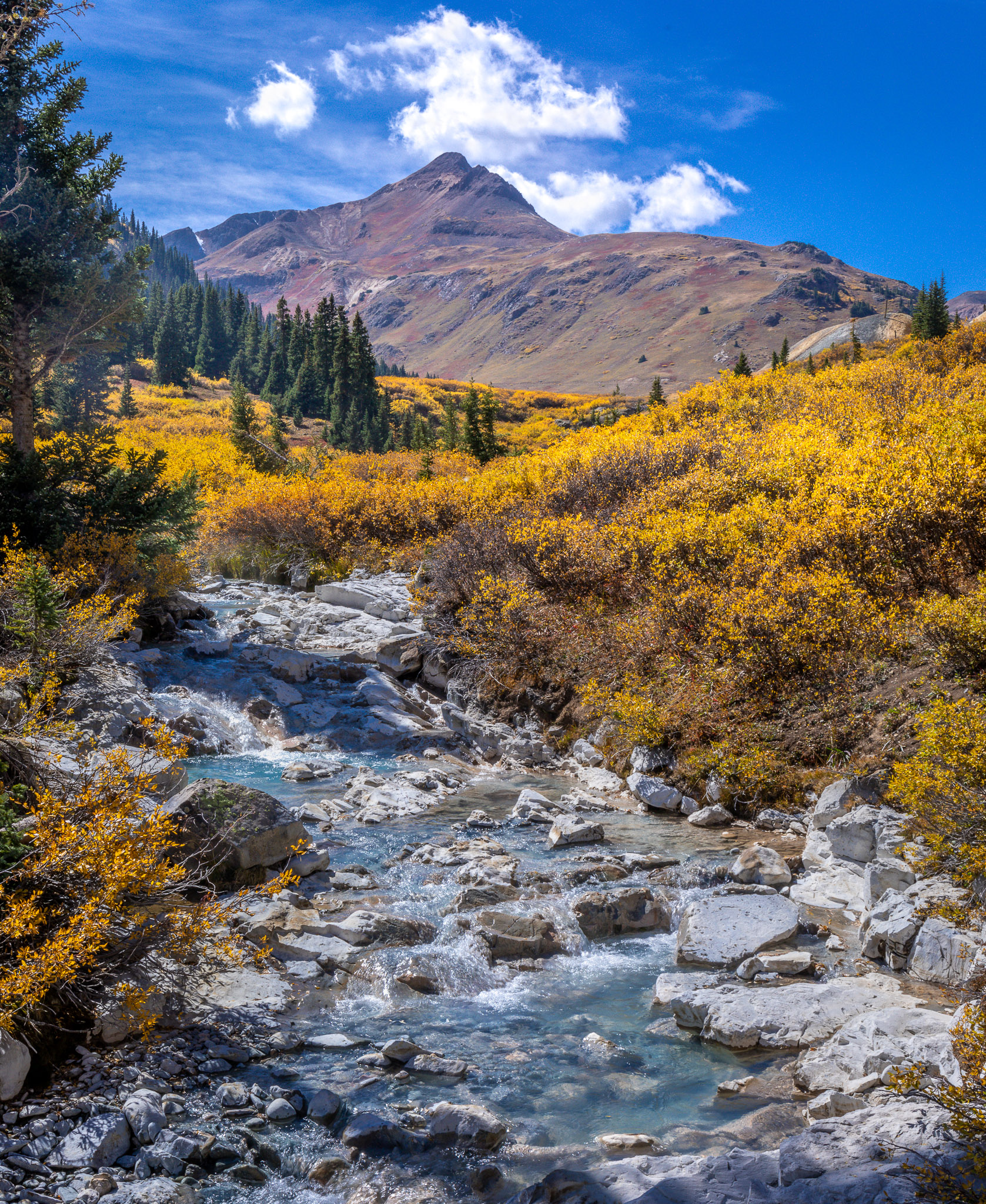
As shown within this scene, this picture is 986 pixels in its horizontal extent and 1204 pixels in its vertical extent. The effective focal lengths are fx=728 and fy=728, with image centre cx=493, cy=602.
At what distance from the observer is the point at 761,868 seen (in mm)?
8430

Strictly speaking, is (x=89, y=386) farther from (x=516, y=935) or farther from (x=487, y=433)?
(x=516, y=935)

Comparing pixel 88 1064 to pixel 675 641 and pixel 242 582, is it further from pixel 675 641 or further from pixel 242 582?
pixel 242 582

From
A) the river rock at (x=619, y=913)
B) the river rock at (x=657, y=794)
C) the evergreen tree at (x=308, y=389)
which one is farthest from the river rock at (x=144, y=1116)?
the evergreen tree at (x=308, y=389)

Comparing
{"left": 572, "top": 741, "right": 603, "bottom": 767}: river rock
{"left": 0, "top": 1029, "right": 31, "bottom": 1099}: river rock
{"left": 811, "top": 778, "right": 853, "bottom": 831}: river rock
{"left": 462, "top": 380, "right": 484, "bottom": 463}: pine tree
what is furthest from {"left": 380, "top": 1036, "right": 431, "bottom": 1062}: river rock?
{"left": 462, "top": 380, "right": 484, "bottom": 463}: pine tree

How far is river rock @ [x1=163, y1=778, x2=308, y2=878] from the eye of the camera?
7.28 m

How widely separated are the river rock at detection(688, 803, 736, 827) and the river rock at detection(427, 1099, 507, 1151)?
6.51 metres

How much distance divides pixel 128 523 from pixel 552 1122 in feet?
48.4

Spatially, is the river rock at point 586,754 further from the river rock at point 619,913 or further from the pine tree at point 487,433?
the pine tree at point 487,433

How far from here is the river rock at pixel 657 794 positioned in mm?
11164

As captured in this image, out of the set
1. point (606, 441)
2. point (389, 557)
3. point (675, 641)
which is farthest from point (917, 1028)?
point (389, 557)

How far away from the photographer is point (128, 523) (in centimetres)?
1589

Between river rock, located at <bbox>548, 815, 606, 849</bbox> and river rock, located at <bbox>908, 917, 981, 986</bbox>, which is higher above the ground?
river rock, located at <bbox>908, 917, 981, 986</bbox>

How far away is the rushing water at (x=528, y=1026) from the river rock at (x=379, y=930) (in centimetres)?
15

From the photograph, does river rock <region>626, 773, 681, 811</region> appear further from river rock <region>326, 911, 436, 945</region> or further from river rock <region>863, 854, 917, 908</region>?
river rock <region>326, 911, 436, 945</region>
